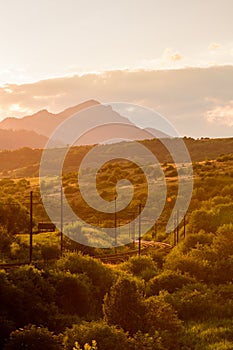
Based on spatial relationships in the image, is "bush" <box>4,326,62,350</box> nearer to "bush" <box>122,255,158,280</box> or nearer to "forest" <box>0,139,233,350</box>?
"forest" <box>0,139,233,350</box>

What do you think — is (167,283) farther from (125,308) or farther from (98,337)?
(98,337)

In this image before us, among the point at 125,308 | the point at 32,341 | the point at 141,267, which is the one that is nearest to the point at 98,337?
the point at 32,341

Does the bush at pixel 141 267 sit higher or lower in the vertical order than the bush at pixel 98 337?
lower


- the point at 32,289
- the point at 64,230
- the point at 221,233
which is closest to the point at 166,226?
the point at 64,230

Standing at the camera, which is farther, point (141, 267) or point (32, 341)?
point (141, 267)

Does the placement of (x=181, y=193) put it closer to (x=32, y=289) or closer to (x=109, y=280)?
(x=109, y=280)

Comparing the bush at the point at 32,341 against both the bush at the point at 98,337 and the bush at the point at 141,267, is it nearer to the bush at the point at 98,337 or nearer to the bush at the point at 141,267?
the bush at the point at 98,337

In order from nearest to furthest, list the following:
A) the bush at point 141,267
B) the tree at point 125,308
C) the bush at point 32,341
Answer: the bush at point 32,341 < the tree at point 125,308 < the bush at point 141,267

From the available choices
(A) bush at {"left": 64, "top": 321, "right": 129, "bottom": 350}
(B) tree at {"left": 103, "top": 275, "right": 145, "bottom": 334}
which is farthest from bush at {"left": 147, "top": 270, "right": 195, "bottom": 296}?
(A) bush at {"left": 64, "top": 321, "right": 129, "bottom": 350}

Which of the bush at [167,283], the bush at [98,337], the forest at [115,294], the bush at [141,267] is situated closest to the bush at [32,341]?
the forest at [115,294]

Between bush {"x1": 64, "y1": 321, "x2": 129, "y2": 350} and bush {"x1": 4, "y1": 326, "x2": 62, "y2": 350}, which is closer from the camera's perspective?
bush {"x1": 4, "y1": 326, "x2": 62, "y2": 350}

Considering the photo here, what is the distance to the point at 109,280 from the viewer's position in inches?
1845

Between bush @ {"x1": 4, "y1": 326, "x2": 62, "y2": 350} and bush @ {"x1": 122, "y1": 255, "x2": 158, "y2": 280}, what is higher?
bush @ {"x1": 4, "y1": 326, "x2": 62, "y2": 350}

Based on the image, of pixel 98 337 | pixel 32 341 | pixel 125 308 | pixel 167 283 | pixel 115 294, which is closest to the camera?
pixel 32 341
